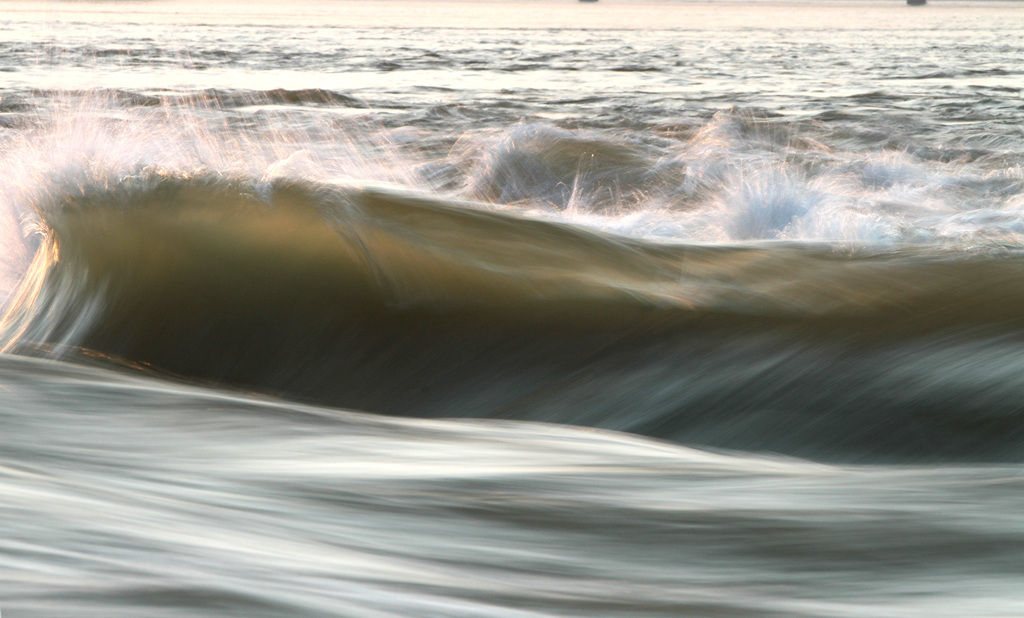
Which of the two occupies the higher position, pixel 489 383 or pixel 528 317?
pixel 528 317

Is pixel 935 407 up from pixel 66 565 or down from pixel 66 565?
down

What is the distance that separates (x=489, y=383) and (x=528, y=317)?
392 millimetres

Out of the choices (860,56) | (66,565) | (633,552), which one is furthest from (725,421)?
(860,56)

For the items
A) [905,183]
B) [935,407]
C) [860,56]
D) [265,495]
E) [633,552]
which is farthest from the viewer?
[860,56]

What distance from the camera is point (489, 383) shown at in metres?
3.24

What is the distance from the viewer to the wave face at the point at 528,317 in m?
3.00

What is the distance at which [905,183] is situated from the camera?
680 cm

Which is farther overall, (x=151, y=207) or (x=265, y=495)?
(x=151, y=207)

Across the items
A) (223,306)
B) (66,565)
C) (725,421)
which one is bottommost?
(725,421)

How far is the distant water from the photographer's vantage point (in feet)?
5.00

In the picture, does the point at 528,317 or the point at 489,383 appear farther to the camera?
the point at 528,317

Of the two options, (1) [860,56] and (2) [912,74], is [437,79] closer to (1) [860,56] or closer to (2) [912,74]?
(2) [912,74]

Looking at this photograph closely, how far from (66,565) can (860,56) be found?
23295 millimetres

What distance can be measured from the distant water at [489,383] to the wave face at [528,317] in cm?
1
